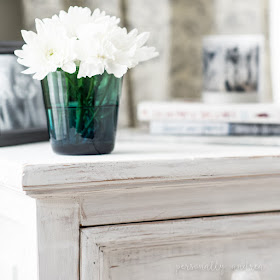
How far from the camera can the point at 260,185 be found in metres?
0.71

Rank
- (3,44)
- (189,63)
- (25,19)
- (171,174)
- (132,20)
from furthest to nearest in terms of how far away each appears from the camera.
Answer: (189,63) < (132,20) < (25,19) < (3,44) < (171,174)

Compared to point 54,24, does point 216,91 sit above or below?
below

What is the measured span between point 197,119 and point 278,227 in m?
0.24

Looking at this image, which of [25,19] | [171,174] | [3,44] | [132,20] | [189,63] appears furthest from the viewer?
[189,63]

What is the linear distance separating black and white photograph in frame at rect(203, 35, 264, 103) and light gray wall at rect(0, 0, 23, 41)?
35cm

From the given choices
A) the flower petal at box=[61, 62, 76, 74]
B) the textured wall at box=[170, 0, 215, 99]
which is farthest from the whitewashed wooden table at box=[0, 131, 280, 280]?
the textured wall at box=[170, 0, 215, 99]

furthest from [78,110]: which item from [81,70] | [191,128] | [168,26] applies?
[168,26]

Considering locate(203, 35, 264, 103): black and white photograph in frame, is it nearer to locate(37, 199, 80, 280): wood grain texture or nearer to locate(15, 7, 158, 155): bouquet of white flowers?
locate(15, 7, 158, 155): bouquet of white flowers

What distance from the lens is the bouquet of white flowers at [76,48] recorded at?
64 centimetres

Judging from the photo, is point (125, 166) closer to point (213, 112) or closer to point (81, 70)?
point (81, 70)

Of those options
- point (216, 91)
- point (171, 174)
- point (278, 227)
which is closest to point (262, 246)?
point (278, 227)

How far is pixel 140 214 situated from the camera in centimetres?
66

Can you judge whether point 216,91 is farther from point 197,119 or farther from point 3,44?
point 3,44

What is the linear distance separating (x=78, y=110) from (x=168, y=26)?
532 mm
